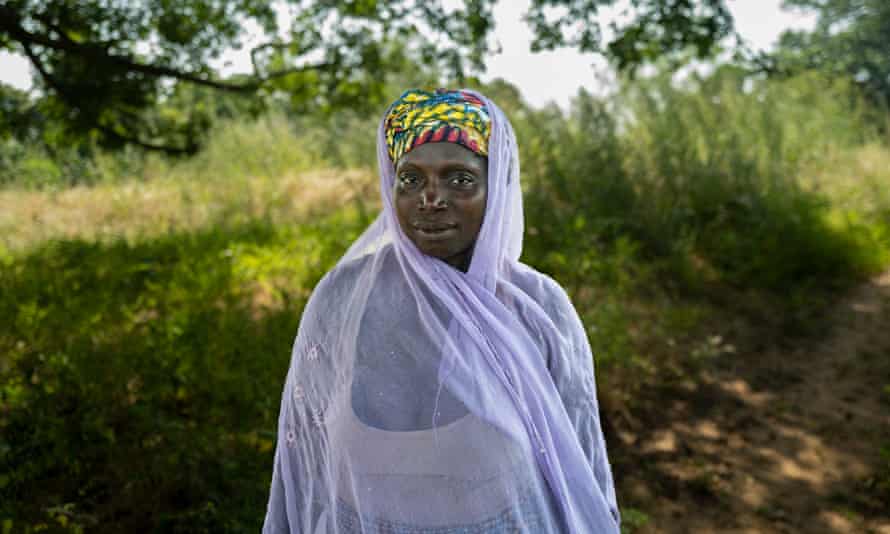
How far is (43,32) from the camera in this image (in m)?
4.54

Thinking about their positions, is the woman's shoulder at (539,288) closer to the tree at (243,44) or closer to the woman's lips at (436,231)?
the woman's lips at (436,231)

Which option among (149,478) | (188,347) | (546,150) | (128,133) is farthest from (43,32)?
(546,150)

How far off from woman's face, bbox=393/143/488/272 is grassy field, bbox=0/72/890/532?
5.44 feet

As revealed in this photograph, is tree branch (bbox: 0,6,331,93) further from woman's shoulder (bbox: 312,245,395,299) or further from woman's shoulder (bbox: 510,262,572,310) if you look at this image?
woman's shoulder (bbox: 510,262,572,310)

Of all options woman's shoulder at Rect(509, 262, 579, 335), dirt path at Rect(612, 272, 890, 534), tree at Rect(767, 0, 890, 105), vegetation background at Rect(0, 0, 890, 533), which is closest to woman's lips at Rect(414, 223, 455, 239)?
woman's shoulder at Rect(509, 262, 579, 335)

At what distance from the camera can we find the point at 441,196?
5.20 feet

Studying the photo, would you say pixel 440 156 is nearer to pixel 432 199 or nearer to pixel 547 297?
pixel 432 199

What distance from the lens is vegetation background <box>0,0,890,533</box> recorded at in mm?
2984

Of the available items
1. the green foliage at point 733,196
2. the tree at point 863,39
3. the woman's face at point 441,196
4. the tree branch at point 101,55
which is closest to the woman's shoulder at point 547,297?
the woman's face at point 441,196

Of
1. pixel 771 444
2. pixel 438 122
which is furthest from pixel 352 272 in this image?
pixel 771 444

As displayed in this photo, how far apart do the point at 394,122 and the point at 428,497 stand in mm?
901

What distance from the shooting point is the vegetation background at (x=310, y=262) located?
2.98m

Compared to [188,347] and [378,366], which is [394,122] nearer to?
[378,366]

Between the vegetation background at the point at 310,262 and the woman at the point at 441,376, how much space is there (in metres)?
1.29
